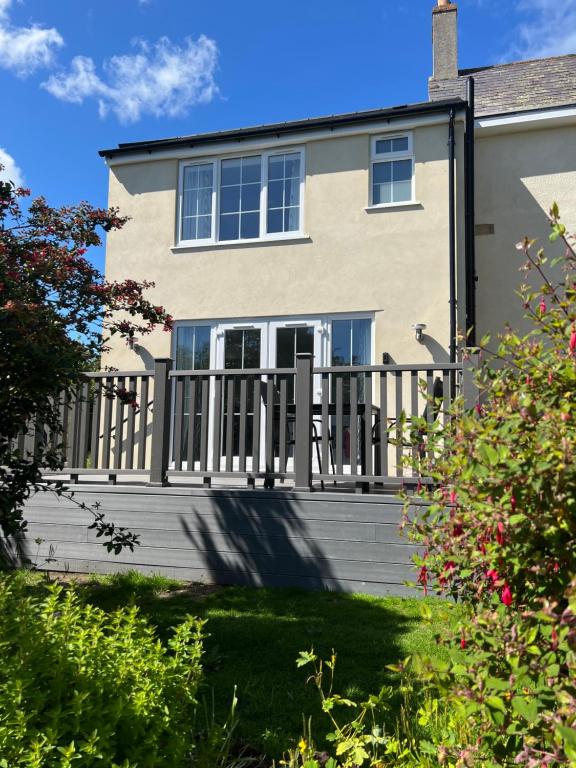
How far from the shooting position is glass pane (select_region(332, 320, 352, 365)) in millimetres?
10008

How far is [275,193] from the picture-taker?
1090 centimetres

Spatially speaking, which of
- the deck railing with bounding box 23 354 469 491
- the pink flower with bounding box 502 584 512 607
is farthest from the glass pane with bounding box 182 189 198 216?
the pink flower with bounding box 502 584 512 607

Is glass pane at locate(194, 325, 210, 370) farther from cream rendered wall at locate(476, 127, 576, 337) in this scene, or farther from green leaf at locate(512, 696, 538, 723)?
green leaf at locate(512, 696, 538, 723)

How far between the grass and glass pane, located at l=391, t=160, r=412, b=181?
747 cm

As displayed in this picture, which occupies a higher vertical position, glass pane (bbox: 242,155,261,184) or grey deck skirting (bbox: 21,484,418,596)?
glass pane (bbox: 242,155,261,184)

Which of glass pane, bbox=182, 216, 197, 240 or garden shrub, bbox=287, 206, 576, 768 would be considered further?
glass pane, bbox=182, 216, 197, 240

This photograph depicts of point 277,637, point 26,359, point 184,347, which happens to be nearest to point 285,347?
point 184,347

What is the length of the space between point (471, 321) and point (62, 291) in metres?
6.34

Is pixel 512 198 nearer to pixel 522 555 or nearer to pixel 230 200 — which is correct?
pixel 230 200

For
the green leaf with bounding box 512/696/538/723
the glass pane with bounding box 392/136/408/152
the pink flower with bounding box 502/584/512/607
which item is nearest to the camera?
the green leaf with bounding box 512/696/538/723

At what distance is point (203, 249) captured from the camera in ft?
36.0

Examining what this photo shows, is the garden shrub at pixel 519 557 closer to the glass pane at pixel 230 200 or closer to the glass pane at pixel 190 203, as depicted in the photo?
the glass pane at pixel 230 200

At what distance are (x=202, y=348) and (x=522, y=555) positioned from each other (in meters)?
9.46

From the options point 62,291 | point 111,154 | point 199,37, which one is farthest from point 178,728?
point 199,37
